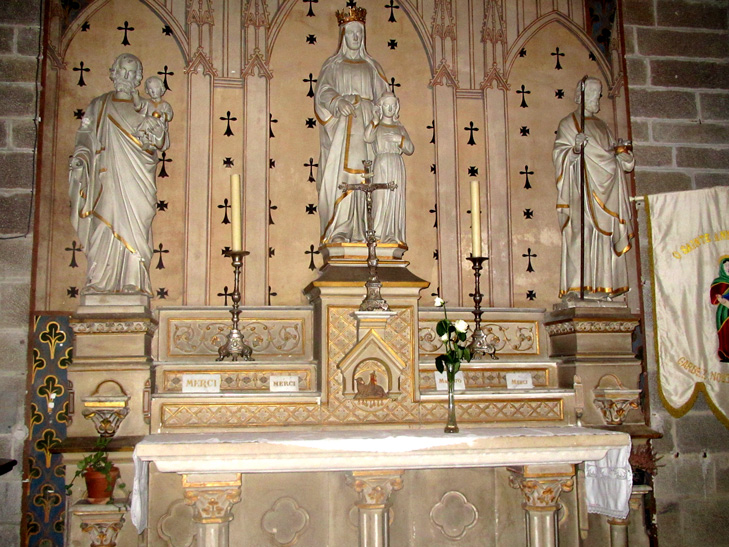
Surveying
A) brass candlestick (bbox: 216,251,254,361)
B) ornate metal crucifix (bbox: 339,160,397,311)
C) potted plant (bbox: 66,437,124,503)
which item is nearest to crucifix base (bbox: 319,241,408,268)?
ornate metal crucifix (bbox: 339,160,397,311)

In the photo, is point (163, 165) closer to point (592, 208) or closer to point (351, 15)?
point (351, 15)

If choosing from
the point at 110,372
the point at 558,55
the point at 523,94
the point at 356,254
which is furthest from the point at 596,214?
the point at 110,372

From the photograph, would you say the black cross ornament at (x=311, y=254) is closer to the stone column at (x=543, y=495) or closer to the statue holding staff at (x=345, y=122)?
the statue holding staff at (x=345, y=122)

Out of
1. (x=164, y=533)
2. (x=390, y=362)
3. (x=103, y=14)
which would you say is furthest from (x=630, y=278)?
(x=103, y=14)

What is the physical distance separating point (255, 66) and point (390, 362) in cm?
340

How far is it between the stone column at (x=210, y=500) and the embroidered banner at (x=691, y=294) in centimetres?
439

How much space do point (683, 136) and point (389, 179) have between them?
3.33m

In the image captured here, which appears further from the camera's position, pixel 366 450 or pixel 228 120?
pixel 228 120

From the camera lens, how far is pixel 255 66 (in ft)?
24.6

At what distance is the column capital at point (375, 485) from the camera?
5.15m

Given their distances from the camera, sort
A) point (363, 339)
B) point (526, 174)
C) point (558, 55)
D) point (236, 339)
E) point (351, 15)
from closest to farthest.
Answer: point (363, 339)
point (236, 339)
point (351, 15)
point (526, 174)
point (558, 55)

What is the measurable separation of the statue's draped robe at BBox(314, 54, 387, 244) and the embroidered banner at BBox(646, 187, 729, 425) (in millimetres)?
2888

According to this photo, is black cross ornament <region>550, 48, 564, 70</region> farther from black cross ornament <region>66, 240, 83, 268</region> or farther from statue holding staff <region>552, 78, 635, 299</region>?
black cross ornament <region>66, 240, 83, 268</region>

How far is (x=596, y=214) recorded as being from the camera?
6.93 metres
